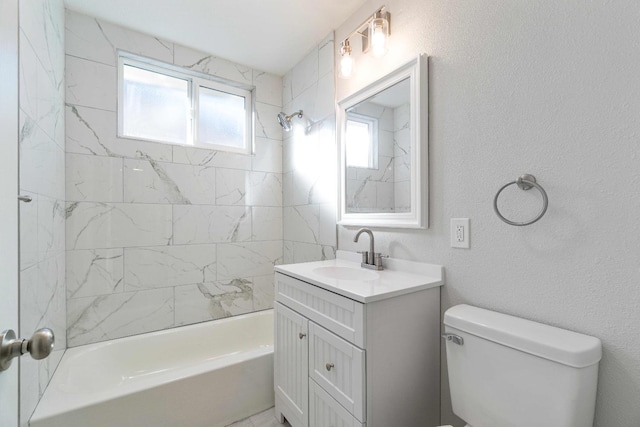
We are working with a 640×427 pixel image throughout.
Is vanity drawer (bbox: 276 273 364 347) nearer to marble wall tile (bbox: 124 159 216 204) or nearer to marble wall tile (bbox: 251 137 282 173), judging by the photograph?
marble wall tile (bbox: 124 159 216 204)

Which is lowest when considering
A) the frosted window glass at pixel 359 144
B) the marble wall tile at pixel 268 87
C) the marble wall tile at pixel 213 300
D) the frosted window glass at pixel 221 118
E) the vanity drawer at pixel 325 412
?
the vanity drawer at pixel 325 412

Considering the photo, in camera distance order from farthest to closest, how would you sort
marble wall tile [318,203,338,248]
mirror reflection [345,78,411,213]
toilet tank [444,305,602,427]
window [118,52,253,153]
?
1. window [118,52,253,153]
2. marble wall tile [318,203,338,248]
3. mirror reflection [345,78,411,213]
4. toilet tank [444,305,602,427]

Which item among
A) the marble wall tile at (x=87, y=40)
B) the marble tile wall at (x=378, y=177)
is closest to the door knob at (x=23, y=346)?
the marble tile wall at (x=378, y=177)

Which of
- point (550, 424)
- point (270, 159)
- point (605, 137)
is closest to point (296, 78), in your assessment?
point (270, 159)

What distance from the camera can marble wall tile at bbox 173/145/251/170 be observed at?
7.28 ft

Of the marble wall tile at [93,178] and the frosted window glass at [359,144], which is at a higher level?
the frosted window glass at [359,144]

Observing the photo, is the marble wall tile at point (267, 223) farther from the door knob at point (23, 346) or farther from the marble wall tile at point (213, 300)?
the door knob at point (23, 346)

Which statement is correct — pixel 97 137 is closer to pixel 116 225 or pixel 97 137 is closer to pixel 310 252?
pixel 116 225

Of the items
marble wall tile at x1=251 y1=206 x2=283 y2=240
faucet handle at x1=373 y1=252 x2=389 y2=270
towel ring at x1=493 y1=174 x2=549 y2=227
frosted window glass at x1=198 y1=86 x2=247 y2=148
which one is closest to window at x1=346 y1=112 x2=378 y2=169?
faucet handle at x1=373 y1=252 x2=389 y2=270

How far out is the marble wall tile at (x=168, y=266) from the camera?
6.72 ft

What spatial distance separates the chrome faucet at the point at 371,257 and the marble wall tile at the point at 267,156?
1.31 m

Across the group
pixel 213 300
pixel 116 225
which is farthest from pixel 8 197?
pixel 213 300

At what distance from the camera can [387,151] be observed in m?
1.60

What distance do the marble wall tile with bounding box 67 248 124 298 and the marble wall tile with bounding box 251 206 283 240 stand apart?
1001 mm
